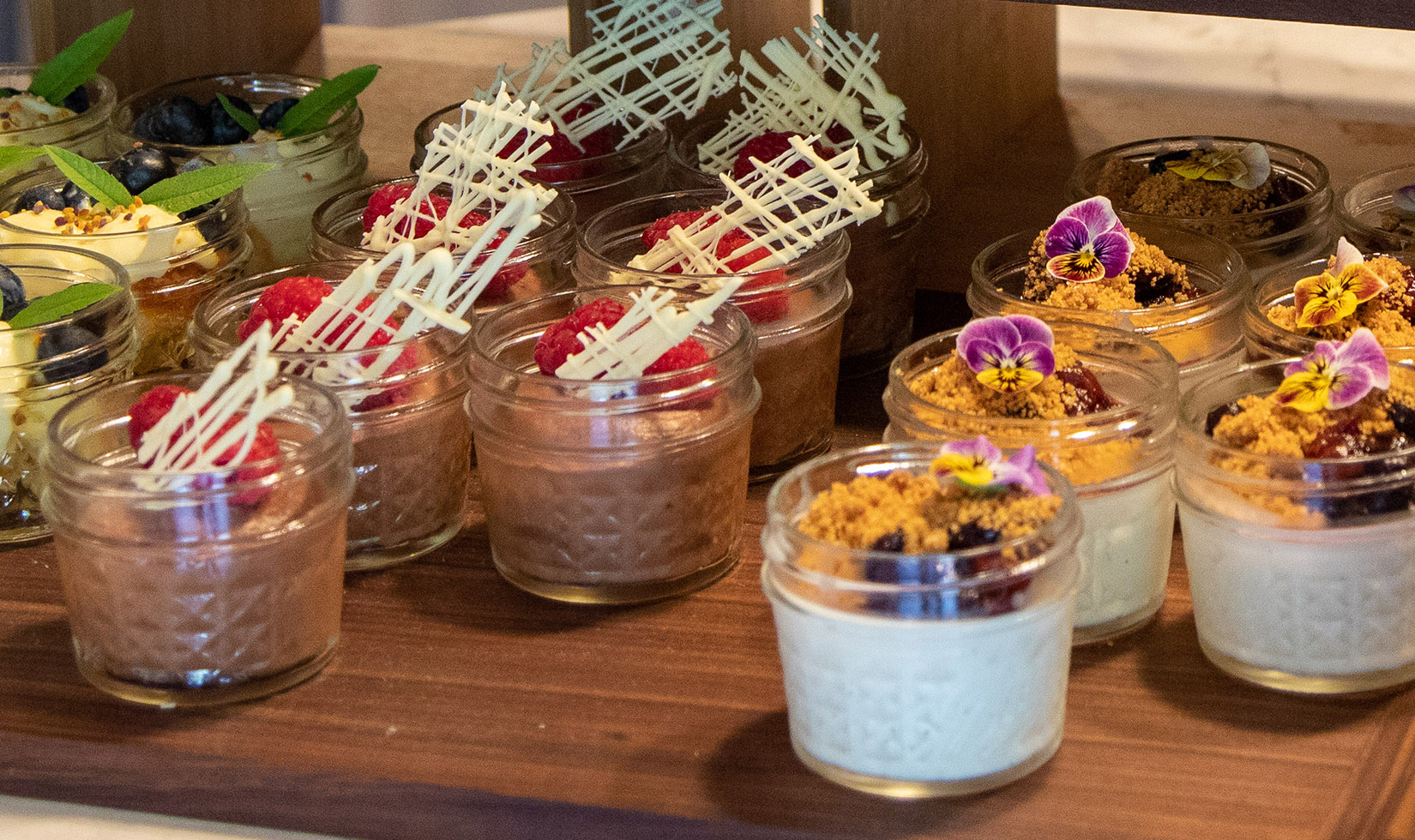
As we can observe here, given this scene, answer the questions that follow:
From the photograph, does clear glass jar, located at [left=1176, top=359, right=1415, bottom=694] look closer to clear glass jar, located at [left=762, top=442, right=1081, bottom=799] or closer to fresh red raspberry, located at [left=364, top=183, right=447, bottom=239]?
clear glass jar, located at [left=762, top=442, right=1081, bottom=799]

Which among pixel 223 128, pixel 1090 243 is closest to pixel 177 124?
pixel 223 128

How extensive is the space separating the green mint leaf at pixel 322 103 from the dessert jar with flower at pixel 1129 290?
869 millimetres

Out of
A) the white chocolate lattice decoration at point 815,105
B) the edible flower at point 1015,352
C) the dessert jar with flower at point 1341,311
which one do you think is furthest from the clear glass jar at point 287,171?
the dessert jar with flower at point 1341,311

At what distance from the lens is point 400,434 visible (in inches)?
60.6

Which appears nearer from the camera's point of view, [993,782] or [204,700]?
[993,782]

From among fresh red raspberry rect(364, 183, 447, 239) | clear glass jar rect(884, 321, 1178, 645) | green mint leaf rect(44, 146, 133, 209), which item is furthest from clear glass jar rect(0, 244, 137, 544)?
clear glass jar rect(884, 321, 1178, 645)

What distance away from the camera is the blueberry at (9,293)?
5.19 ft

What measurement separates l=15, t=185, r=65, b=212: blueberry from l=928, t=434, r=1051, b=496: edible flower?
109cm

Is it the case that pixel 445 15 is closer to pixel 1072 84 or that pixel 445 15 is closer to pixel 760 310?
pixel 1072 84

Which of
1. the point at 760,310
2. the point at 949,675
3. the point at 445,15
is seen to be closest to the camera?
the point at 949,675

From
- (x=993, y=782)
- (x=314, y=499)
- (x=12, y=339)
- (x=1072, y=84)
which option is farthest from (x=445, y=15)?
(x=993, y=782)

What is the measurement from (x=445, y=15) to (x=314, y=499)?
10.2ft

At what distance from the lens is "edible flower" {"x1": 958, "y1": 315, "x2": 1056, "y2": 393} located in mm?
1337

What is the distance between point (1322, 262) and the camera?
5.10ft
